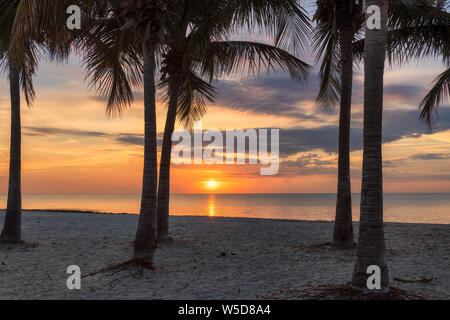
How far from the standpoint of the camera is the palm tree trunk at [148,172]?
8.82 metres

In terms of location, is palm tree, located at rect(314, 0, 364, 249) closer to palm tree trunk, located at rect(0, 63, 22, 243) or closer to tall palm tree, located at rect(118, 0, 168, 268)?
tall palm tree, located at rect(118, 0, 168, 268)

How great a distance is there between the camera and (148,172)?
8820mm

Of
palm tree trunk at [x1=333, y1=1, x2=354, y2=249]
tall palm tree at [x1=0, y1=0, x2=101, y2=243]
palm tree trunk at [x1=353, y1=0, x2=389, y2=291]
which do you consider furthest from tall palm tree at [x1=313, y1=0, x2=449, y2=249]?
tall palm tree at [x1=0, y1=0, x2=101, y2=243]

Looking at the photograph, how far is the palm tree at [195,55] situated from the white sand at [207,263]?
233 cm

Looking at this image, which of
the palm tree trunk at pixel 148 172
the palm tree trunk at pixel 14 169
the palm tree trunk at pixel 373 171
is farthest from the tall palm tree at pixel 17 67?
the palm tree trunk at pixel 373 171

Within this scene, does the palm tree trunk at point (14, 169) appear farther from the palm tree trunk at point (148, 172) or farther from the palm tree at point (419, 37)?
the palm tree at point (419, 37)

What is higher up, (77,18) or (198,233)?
(77,18)

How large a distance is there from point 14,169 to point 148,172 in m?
5.48

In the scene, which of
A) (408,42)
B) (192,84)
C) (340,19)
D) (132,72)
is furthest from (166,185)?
(408,42)

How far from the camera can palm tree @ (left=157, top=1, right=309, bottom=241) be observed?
10875 millimetres

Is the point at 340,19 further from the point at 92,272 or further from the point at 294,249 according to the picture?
the point at 92,272

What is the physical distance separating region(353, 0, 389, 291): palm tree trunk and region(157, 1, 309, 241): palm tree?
5172 millimetres
